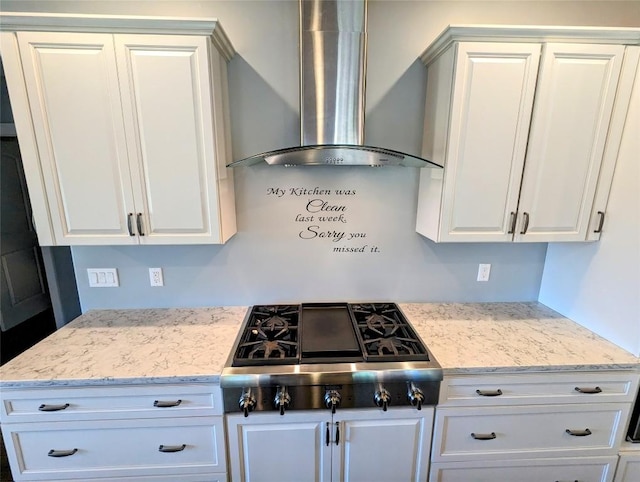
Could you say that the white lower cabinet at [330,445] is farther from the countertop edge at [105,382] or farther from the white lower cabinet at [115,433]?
the countertop edge at [105,382]

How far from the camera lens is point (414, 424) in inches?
53.5

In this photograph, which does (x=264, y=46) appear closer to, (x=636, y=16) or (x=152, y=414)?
(x=152, y=414)

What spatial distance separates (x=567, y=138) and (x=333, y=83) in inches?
46.2

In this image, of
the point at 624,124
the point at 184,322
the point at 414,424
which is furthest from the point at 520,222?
the point at 184,322

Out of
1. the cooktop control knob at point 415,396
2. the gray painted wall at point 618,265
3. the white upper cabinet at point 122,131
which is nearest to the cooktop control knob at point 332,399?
the cooktop control knob at point 415,396

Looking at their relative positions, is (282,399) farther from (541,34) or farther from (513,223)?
(541,34)

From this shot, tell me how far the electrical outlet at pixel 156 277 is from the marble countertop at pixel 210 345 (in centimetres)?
17

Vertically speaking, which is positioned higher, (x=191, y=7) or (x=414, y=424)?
(x=191, y=7)

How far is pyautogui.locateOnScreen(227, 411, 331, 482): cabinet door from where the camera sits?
4.30 feet

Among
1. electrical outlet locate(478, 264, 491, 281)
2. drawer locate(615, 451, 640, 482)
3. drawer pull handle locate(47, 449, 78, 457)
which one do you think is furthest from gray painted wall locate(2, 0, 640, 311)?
drawer locate(615, 451, 640, 482)

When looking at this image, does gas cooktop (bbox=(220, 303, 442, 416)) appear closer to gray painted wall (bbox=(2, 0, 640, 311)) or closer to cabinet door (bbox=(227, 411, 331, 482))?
cabinet door (bbox=(227, 411, 331, 482))

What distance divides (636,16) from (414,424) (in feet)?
8.29

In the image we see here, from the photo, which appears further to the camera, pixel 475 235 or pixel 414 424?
pixel 475 235

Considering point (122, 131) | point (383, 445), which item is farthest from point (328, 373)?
point (122, 131)
